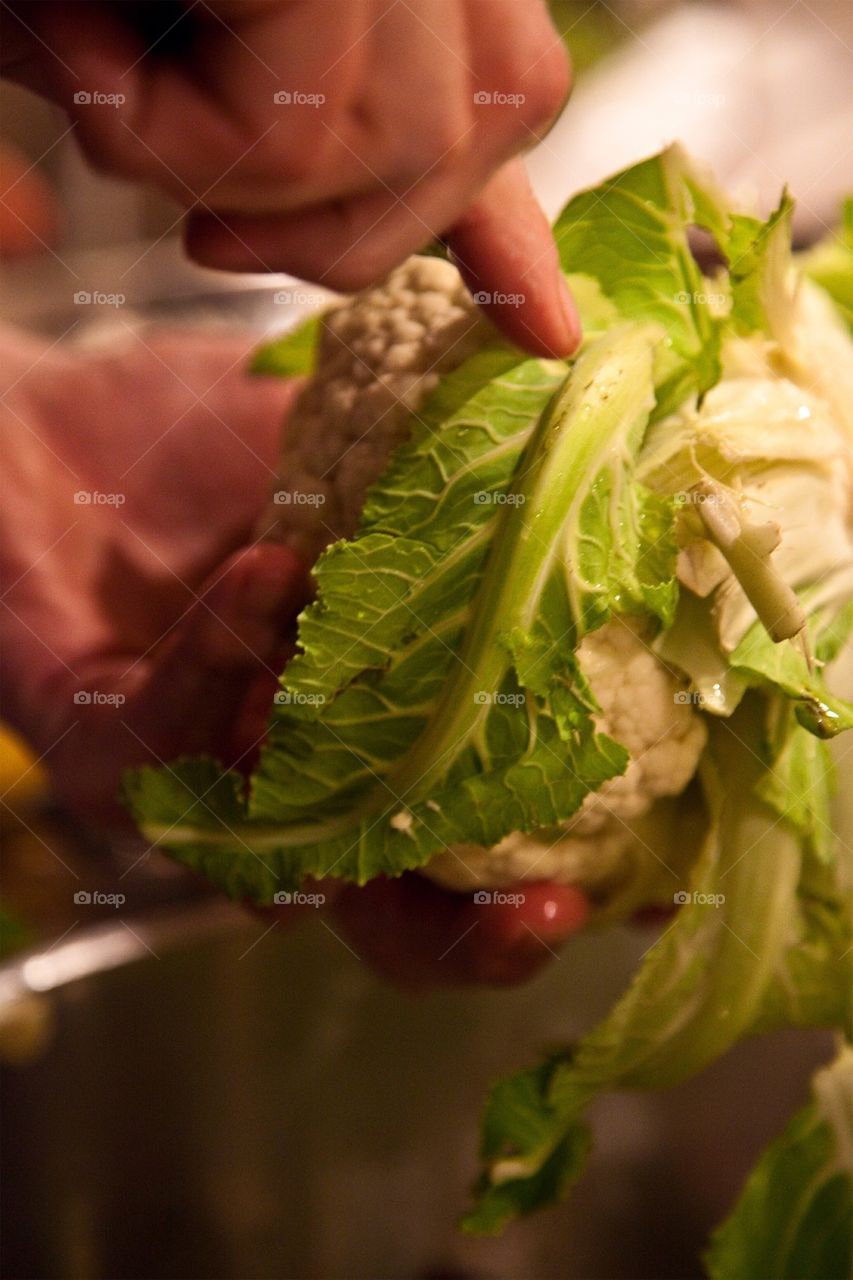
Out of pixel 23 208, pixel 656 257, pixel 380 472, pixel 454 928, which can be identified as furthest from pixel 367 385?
pixel 23 208

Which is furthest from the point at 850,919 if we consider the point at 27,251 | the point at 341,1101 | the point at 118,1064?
the point at 27,251

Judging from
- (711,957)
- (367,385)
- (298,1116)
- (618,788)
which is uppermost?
(367,385)

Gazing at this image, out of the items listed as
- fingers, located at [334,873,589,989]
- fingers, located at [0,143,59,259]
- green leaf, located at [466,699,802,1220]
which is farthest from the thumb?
fingers, located at [0,143,59,259]

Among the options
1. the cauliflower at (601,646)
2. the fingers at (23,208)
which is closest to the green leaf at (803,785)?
the cauliflower at (601,646)

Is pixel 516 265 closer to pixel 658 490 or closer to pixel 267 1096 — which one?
pixel 658 490

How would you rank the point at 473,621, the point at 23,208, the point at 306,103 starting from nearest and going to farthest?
the point at 306,103
the point at 473,621
the point at 23,208
